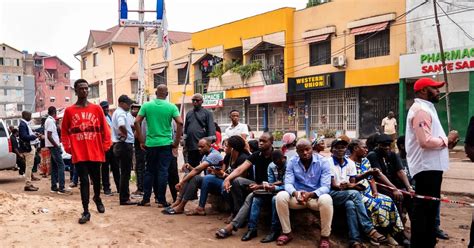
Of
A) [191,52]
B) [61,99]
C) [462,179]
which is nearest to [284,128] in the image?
[191,52]

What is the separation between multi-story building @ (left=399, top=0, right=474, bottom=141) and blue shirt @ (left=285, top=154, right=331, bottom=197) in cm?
1485

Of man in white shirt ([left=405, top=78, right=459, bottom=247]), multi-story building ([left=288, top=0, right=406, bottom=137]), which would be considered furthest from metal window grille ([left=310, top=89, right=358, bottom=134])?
man in white shirt ([left=405, top=78, right=459, bottom=247])

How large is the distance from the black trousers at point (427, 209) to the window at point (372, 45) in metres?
17.1

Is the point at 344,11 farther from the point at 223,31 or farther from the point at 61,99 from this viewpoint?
the point at 61,99

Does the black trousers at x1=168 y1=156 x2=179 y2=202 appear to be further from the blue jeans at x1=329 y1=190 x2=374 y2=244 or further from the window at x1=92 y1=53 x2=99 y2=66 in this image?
the window at x1=92 y1=53 x2=99 y2=66

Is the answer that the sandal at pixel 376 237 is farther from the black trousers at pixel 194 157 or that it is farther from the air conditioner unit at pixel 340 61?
the air conditioner unit at pixel 340 61

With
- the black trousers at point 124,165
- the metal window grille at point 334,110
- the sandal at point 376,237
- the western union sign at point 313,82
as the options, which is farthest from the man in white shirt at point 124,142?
the western union sign at point 313,82

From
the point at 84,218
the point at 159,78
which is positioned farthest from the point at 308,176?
the point at 159,78

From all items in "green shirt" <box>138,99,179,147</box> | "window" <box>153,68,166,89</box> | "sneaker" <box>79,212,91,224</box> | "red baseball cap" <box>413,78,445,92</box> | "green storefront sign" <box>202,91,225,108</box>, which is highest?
"window" <box>153,68,166,89</box>

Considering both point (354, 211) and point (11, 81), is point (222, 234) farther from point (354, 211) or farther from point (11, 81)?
point (11, 81)

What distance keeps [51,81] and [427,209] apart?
73329 mm

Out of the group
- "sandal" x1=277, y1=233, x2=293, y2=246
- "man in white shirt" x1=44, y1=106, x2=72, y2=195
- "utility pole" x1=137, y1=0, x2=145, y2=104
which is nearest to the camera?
"sandal" x1=277, y1=233, x2=293, y2=246

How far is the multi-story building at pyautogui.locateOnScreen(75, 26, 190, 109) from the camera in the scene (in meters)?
40.1

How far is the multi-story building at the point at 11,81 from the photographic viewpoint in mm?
62531
